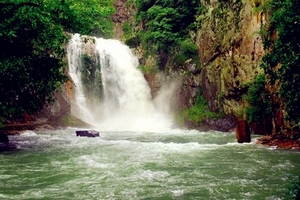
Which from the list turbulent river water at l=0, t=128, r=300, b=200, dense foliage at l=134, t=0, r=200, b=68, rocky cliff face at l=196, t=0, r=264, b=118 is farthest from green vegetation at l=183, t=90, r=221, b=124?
turbulent river water at l=0, t=128, r=300, b=200

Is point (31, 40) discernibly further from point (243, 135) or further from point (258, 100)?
point (258, 100)

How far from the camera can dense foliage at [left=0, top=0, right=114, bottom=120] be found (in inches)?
601

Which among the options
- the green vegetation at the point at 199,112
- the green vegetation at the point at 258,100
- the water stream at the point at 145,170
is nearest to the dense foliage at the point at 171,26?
the green vegetation at the point at 199,112

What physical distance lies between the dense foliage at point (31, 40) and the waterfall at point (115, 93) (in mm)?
19669

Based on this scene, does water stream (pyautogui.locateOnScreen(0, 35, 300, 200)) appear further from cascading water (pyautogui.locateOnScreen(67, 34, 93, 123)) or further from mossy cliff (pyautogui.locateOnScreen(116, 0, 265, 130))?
cascading water (pyautogui.locateOnScreen(67, 34, 93, 123))

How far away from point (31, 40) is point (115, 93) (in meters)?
23.8

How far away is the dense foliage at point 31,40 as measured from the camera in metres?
15.3

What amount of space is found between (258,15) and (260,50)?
2.15m

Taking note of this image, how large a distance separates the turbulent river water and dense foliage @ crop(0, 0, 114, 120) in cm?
270

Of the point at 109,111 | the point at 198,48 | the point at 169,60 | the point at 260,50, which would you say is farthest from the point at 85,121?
the point at 260,50

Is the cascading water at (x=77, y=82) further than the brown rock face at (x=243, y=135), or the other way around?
the cascading water at (x=77, y=82)

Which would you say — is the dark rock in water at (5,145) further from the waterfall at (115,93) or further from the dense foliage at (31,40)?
the waterfall at (115,93)

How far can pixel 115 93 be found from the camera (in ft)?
133

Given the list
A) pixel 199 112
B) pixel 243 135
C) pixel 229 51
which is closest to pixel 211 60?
pixel 229 51
